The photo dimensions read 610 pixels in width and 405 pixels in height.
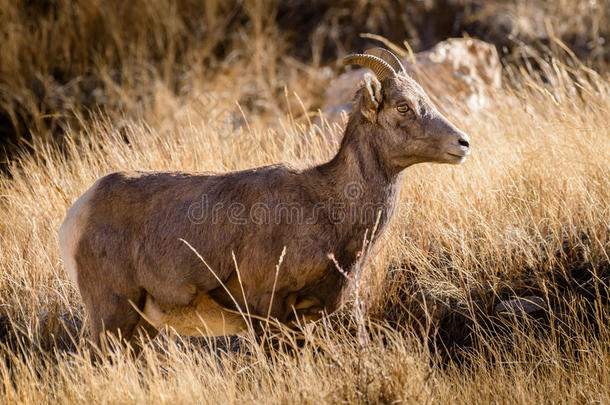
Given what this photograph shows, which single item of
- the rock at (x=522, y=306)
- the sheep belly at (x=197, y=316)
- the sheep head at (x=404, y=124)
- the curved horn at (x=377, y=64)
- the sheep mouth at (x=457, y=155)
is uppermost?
the curved horn at (x=377, y=64)

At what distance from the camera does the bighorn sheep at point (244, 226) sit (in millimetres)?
4207

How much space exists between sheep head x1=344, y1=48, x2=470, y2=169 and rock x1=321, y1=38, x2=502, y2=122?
12.7 feet

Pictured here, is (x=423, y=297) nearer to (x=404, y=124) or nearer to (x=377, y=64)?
(x=404, y=124)

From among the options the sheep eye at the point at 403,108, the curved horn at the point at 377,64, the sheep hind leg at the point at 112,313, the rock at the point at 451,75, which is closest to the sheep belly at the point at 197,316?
the sheep hind leg at the point at 112,313

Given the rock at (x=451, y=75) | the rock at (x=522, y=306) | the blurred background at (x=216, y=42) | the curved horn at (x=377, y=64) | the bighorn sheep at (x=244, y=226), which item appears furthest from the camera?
the blurred background at (x=216, y=42)

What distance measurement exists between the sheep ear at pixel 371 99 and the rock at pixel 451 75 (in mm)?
3886

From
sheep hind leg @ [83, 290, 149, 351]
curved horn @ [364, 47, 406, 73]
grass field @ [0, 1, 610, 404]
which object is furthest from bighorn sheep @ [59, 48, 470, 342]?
grass field @ [0, 1, 610, 404]

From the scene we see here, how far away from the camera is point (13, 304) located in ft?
18.7

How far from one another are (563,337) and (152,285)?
9.38ft

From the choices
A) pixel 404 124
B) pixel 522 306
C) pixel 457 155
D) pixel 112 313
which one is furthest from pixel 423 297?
pixel 112 313

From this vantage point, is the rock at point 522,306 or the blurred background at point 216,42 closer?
the rock at point 522,306

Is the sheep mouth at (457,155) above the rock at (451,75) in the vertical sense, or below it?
below

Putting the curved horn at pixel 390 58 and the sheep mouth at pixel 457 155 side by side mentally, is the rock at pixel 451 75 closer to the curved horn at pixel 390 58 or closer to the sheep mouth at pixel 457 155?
the curved horn at pixel 390 58

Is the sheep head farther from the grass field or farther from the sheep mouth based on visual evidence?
the grass field
